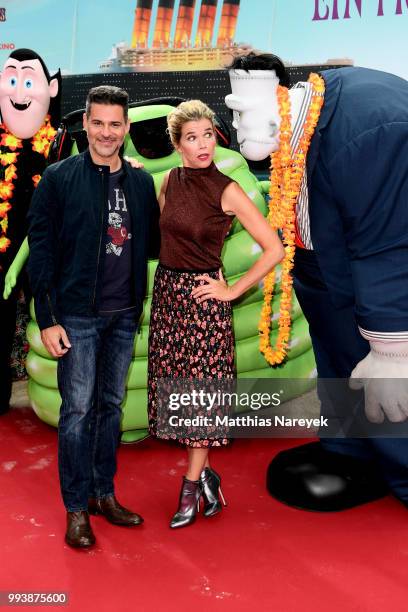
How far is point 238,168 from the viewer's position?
3.03m

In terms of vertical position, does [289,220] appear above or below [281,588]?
above

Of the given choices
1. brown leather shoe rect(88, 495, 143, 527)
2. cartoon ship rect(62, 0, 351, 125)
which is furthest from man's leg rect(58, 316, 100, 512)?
cartoon ship rect(62, 0, 351, 125)

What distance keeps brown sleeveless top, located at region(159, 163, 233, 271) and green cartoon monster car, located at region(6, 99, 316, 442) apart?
580 millimetres

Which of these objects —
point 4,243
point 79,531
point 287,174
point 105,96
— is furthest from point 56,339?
point 4,243

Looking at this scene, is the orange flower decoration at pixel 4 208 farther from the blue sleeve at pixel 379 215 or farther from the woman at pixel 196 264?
the blue sleeve at pixel 379 215

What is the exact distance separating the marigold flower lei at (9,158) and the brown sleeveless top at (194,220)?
3.56 ft

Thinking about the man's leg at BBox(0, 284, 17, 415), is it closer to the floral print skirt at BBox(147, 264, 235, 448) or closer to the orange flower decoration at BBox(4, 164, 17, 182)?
the orange flower decoration at BBox(4, 164, 17, 182)

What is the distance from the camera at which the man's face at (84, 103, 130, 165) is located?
6.95 feet

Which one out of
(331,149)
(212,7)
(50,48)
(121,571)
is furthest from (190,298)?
(50,48)

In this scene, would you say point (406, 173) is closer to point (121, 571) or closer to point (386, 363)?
point (386, 363)

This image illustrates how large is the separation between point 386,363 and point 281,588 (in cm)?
64

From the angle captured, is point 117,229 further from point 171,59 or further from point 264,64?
point 171,59

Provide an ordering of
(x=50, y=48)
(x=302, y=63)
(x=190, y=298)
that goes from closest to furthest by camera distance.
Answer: (x=190, y=298)
(x=302, y=63)
(x=50, y=48)

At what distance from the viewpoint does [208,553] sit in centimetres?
222
